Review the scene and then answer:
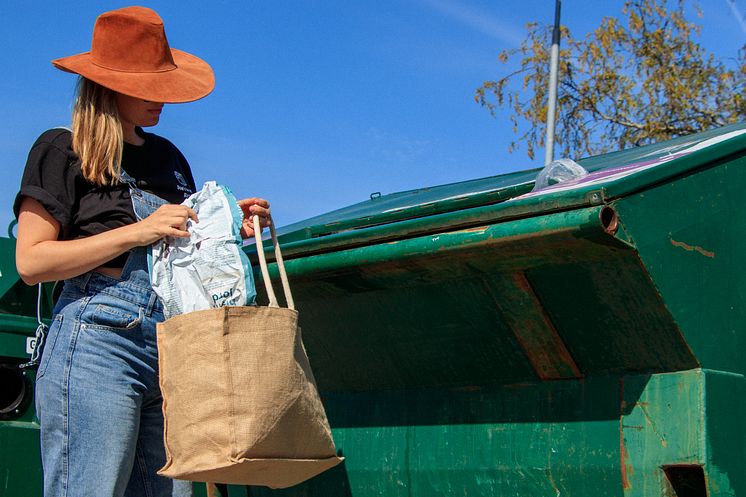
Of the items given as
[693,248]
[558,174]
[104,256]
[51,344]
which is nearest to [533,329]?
[693,248]

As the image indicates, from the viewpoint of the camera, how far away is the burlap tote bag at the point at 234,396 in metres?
1.92

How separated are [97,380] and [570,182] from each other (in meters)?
1.34

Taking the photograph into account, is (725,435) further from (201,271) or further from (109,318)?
(109,318)

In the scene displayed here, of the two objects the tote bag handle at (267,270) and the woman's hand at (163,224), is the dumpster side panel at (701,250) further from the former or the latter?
the woman's hand at (163,224)

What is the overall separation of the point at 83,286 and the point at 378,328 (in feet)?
2.82

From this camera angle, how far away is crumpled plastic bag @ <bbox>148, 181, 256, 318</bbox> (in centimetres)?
214

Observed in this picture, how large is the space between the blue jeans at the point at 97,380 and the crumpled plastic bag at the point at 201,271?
0.20ft

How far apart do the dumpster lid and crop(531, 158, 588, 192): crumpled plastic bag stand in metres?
0.05

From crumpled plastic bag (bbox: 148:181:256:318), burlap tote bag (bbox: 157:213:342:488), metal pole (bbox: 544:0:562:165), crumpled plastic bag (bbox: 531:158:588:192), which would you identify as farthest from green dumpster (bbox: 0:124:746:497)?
metal pole (bbox: 544:0:562:165)

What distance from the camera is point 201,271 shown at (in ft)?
7.05

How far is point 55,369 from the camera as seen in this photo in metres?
2.12

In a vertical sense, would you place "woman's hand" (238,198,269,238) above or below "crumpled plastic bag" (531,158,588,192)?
below

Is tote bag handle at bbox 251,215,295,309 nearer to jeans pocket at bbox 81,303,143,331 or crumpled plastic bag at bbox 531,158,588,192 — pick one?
jeans pocket at bbox 81,303,143,331

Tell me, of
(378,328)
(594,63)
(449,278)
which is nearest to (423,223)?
(449,278)
